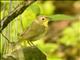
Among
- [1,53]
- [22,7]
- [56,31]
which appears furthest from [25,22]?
[56,31]

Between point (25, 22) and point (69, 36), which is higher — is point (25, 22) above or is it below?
below

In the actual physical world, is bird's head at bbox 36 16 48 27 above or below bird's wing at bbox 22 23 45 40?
above

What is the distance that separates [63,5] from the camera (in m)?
3.78

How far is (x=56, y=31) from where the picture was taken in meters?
3.37

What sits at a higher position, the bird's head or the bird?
the bird's head

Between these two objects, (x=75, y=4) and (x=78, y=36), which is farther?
(x=75, y=4)

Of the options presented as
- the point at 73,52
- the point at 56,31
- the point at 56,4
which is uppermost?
the point at 56,4

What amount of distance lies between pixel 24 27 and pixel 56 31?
8.00 ft

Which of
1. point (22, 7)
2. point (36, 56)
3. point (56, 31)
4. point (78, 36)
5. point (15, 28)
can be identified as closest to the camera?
point (22, 7)

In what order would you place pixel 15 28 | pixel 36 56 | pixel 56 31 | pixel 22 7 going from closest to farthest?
pixel 22 7
pixel 36 56
pixel 15 28
pixel 56 31

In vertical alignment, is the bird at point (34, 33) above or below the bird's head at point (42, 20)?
below

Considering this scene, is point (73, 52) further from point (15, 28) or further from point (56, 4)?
point (15, 28)

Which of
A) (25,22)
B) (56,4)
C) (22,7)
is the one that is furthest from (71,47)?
(22,7)

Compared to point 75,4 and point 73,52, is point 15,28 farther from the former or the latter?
point 75,4
